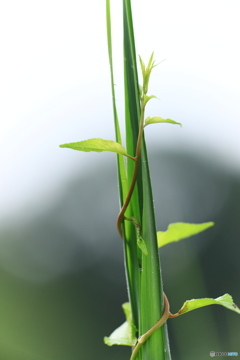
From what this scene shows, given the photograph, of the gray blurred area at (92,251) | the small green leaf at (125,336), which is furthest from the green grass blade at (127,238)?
the gray blurred area at (92,251)

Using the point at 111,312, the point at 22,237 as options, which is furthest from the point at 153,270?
the point at 22,237

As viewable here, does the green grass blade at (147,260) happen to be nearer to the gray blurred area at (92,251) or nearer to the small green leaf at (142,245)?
the small green leaf at (142,245)

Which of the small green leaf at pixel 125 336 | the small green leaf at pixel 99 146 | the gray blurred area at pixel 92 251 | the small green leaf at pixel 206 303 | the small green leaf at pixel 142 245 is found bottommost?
the gray blurred area at pixel 92 251

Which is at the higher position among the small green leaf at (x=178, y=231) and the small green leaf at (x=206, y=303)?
the small green leaf at (x=178, y=231)

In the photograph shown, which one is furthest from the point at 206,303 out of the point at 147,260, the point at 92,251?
the point at 92,251

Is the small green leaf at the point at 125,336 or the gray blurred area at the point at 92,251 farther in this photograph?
the gray blurred area at the point at 92,251

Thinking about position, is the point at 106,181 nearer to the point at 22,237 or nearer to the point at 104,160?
the point at 104,160
